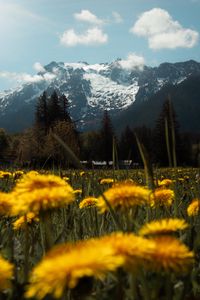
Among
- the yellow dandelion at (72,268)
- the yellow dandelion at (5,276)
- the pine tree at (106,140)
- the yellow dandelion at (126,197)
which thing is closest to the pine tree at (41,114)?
the pine tree at (106,140)

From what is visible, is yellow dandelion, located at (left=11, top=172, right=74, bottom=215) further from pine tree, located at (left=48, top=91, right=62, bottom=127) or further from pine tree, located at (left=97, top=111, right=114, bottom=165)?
pine tree, located at (left=48, top=91, right=62, bottom=127)


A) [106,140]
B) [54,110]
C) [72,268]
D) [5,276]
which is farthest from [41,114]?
[72,268]

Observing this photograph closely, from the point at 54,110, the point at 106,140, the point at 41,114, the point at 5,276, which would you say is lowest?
the point at 5,276

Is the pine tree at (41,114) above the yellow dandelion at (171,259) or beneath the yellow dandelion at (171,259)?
above

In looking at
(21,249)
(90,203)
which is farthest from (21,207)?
(90,203)

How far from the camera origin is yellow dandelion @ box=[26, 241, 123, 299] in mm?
689

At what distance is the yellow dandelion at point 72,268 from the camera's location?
2.26 ft

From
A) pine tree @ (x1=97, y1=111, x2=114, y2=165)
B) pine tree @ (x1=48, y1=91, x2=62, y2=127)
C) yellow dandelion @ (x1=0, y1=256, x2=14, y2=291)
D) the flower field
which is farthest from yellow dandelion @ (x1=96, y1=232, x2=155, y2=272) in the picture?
pine tree @ (x1=48, y1=91, x2=62, y2=127)

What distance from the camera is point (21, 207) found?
3.89 feet

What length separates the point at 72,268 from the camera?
27.7 inches

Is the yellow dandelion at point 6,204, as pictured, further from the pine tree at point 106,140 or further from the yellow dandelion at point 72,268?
the pine tree at point 106,140

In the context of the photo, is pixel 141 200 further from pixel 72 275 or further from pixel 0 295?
pixel 72 275

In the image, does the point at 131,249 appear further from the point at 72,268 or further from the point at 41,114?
the point at 41,114

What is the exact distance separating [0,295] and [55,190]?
13.5 inches
